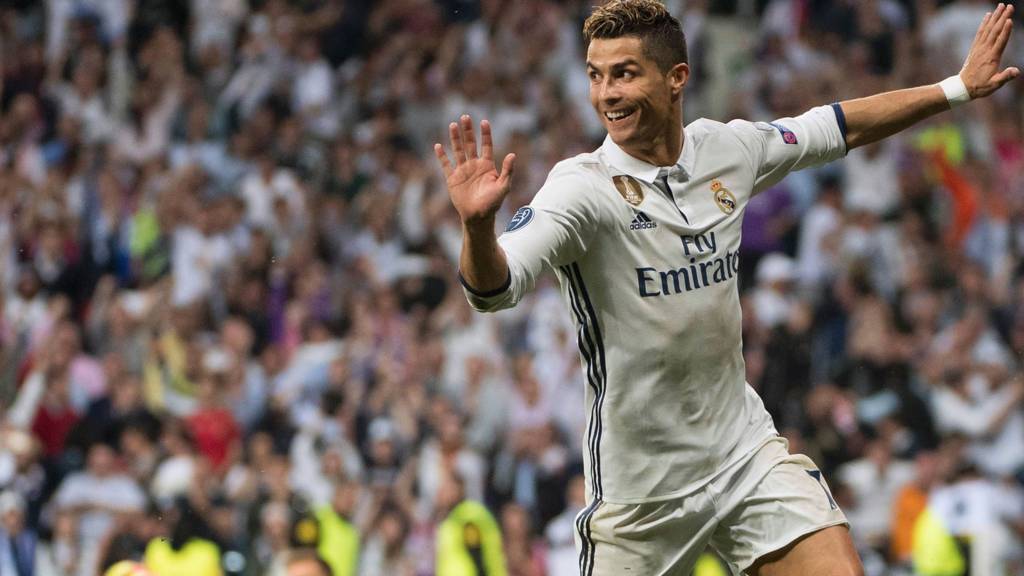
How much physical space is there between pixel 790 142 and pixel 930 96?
612 millimetres

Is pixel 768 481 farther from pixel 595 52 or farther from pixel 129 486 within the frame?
pixel 129 486

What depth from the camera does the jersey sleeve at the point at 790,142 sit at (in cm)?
595

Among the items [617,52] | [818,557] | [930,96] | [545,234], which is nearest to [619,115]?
[617,52]

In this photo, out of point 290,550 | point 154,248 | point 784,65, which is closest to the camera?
point 290,550

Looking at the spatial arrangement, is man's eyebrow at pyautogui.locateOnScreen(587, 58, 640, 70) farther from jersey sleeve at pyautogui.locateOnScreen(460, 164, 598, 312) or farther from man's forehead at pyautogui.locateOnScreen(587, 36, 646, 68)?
jersey sleeve at pyautogui.locateOnScreen(460, 164, 598, 312)

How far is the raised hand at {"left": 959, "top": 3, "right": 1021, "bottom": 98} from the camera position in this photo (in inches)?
245

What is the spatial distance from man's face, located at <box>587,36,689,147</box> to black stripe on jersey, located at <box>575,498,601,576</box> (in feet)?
4.22

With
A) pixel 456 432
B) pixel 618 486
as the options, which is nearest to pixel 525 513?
pixel 456 432

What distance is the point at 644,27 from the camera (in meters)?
5.53

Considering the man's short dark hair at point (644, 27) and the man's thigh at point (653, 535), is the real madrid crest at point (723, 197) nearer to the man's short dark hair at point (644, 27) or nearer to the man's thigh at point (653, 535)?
the man's short dark hair at point (644, 27)

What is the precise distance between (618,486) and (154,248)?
30.0 ft

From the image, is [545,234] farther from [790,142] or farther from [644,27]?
[790,142]

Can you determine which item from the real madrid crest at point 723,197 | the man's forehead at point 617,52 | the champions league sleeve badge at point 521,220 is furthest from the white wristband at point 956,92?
the champions league sleeve badge at point 521,220

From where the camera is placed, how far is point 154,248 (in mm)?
14047
